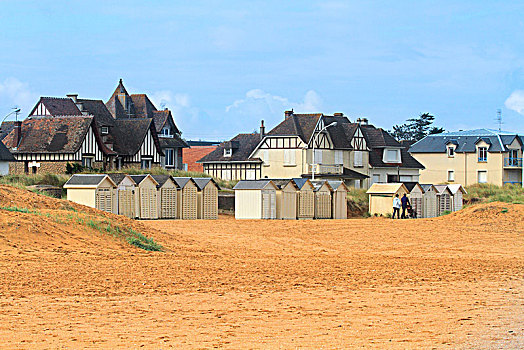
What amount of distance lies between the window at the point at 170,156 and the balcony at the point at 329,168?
11572 mm

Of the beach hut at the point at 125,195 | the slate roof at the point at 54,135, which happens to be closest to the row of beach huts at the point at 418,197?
the beach hut at the point at 125,195

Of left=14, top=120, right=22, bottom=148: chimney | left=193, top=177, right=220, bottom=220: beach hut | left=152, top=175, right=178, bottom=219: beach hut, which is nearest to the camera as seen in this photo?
left=152, top=175, right=178, bottom=219: beach hut

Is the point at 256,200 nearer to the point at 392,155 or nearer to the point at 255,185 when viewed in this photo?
the point at 255,185

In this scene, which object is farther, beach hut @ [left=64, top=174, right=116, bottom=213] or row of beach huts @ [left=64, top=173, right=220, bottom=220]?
Answer: row of beach huts @ [left=64, top=173, right=220, bottom=220]

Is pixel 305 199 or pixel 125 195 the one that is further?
pixel 305 199

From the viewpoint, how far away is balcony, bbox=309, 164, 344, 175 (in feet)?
197

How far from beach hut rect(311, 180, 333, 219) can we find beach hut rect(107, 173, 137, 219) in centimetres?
1071

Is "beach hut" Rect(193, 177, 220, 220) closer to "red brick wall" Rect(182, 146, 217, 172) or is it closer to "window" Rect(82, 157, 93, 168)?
"window" Rect(82, 157, 93, 168)

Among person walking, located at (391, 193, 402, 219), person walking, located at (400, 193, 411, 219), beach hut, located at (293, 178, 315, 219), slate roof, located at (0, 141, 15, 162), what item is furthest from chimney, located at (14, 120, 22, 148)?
person walking, located at (400, 193, 411, 219)

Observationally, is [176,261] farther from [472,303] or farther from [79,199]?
[79,199]

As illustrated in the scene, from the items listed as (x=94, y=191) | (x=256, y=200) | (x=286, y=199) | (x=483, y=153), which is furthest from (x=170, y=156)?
(x=94, y=191)

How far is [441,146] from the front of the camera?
74125 mm

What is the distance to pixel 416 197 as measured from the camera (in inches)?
1736

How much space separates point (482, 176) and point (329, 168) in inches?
704
